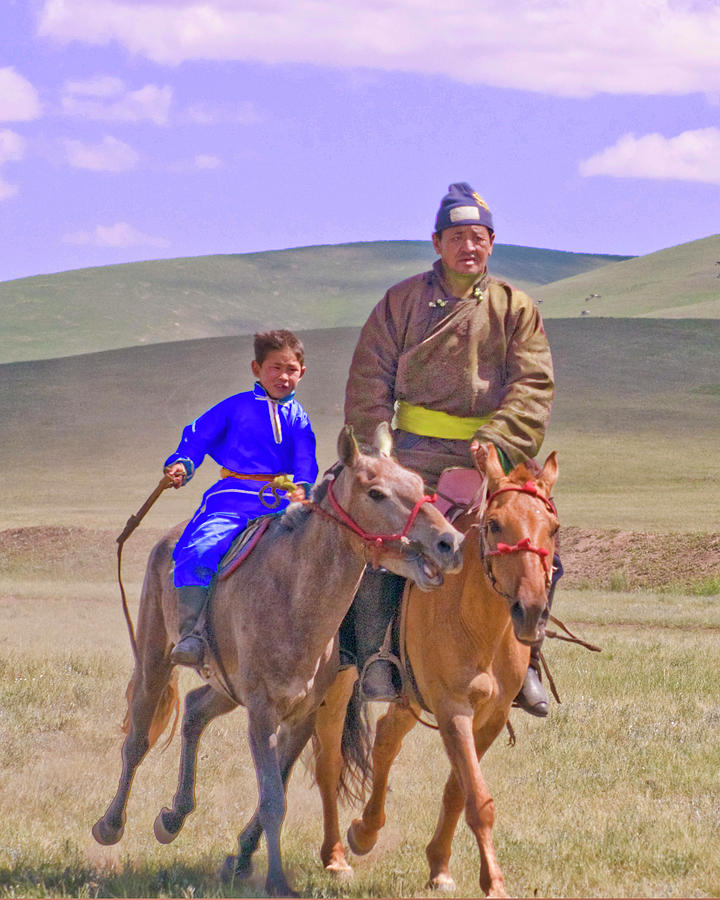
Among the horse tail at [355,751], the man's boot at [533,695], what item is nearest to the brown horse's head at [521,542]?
the man's boot at [533,695]

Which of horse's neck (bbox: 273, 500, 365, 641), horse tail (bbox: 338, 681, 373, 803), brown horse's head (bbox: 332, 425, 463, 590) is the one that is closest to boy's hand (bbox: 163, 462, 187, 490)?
horse's neck (bbox: 273, 500, 365, 641)

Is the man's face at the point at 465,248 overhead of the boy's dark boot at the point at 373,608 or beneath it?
overhead

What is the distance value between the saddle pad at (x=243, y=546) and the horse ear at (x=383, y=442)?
3.03 ft

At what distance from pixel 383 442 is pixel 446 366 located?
41.1 inches

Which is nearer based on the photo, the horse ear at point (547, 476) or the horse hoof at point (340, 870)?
the horse ear at point (547, 476)

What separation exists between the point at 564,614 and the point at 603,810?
39.2 feet

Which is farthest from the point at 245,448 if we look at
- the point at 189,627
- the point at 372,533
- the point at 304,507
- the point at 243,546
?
the point at 372,533

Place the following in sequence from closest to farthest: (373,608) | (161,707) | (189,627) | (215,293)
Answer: (189,627)
(373,608)
(161,707)
(215,293)

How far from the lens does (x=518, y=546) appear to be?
5.71 meters

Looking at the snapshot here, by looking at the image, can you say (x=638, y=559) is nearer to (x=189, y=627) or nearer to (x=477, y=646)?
(x=189, y=627)

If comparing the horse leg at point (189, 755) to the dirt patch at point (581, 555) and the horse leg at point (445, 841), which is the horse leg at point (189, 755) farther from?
the dirt patch at point (581, 555)

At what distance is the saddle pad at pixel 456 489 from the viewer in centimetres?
676

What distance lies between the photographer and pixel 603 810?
8.02m

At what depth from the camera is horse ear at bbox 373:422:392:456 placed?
6070mm
